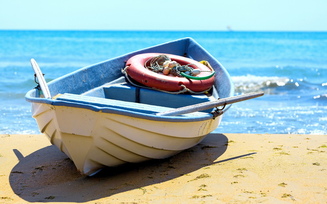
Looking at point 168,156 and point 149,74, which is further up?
point 149,74

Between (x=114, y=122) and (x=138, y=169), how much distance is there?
835mm

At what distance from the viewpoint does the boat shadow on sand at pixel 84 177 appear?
13.1 feet

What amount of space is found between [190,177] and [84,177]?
104 cm

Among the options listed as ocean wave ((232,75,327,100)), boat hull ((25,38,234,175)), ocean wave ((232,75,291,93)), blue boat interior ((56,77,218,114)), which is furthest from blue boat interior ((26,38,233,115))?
ocean wave ((232,75,291,93))

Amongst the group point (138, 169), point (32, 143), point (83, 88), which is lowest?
point (32, 143)

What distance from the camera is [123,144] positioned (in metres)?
4.02

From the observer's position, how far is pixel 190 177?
4.27 metres

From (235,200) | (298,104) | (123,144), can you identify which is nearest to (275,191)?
(235,200)

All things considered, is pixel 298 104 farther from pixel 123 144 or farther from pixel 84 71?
pixel 123 144

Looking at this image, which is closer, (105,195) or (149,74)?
(105,195)

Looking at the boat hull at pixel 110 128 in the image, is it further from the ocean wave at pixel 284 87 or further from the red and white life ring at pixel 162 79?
the ocean wave at pixel 284 87

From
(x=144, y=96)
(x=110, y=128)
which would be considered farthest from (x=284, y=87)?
(x=110, y=128)

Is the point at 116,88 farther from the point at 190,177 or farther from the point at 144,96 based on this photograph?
the point at 190,177

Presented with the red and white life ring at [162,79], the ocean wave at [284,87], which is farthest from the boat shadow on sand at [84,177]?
the ocean wave at [284,87]
